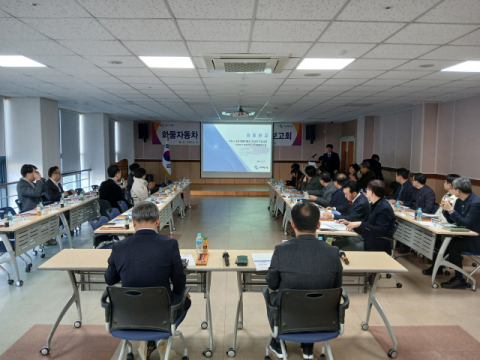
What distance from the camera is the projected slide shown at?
1366 cm

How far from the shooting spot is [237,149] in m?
13.7

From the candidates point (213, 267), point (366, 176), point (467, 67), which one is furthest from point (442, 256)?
point (366, 176)

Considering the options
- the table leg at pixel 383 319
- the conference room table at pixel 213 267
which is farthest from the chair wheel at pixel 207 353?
the table leg at pixel 383 319

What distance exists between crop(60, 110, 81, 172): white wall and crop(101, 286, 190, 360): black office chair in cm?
879

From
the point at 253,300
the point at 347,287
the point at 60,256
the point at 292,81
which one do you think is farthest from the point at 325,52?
the point at 60,256

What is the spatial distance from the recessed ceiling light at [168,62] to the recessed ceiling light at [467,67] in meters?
3.47

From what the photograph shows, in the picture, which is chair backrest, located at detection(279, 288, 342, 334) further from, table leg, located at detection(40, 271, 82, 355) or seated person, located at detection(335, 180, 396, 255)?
seated person, located at detection(335, 180, 396, 255)

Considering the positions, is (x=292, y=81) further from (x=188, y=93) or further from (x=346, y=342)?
(x=346, y=342)

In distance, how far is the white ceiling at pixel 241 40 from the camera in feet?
8.30

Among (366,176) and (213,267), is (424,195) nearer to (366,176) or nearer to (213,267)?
(366,176)

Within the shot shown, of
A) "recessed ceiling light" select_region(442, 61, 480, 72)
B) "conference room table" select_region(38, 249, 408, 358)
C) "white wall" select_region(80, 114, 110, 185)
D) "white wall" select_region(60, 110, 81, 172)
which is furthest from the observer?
"white wall" select_region(80, 114, 110, 185)

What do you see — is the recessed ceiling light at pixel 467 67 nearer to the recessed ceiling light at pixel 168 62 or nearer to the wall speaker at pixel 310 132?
the recessed ceiling light at pixel 168 62

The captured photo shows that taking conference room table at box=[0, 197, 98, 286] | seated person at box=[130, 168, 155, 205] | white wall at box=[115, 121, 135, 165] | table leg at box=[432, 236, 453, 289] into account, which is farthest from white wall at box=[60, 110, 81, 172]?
table leg at box=[432, 236, 453, 289]

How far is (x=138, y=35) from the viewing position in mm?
3162
